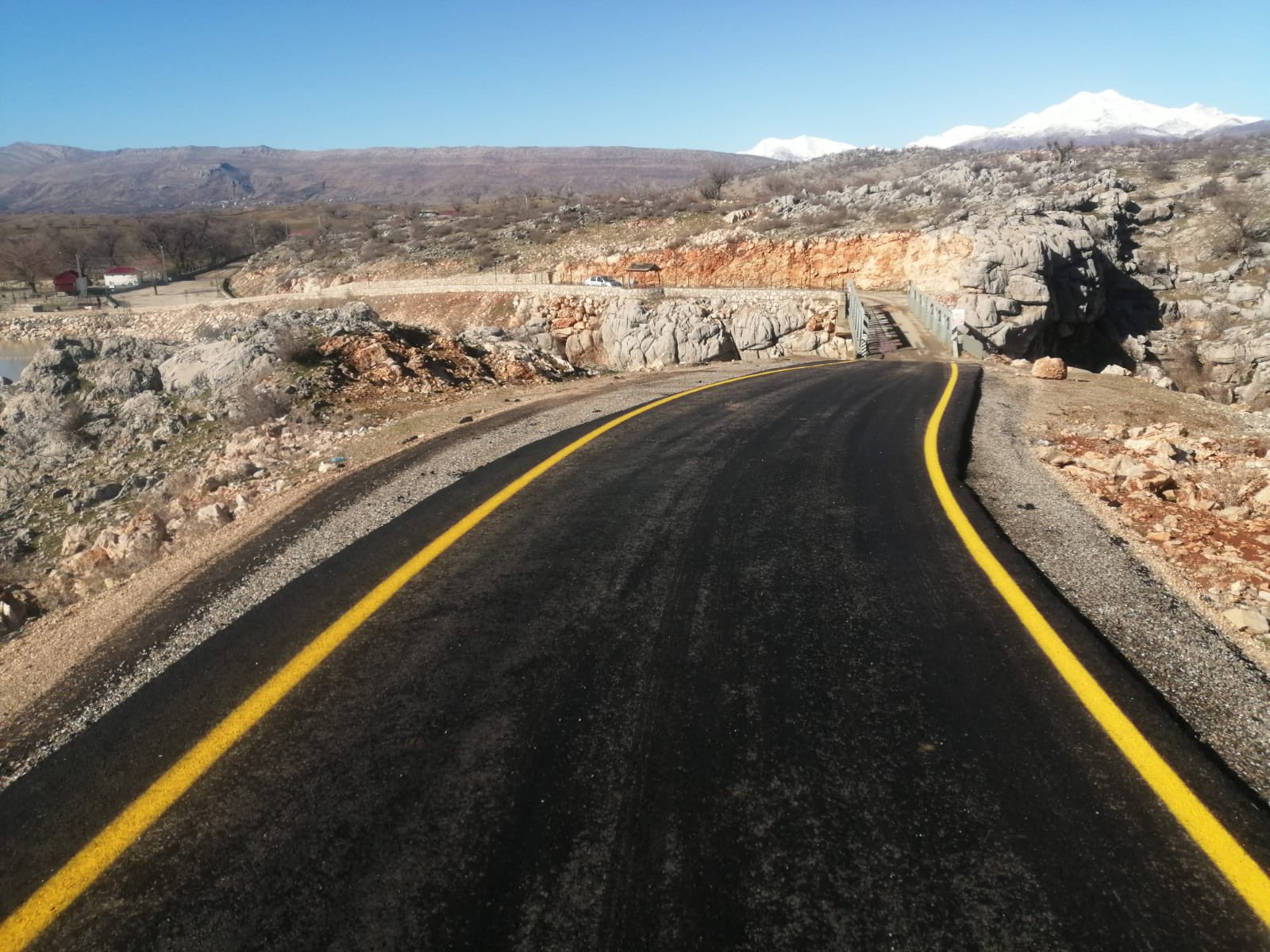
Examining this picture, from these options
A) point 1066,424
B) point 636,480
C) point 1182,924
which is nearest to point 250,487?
point 636,480

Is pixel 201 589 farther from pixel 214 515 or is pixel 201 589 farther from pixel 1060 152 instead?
pixel 1060 152

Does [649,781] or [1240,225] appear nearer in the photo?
[649,781]

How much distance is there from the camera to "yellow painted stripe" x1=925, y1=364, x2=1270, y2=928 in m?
2.19

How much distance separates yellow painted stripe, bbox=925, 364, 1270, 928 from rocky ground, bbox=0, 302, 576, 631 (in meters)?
7.40

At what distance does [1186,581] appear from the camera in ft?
14.3

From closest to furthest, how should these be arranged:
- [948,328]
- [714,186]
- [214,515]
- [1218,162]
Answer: [214,515] → [948,328] → [1218,162] → [714,186]

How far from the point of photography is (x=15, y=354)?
51125 mm

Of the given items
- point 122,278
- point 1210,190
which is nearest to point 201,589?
point 1210,190

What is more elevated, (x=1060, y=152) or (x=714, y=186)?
(x=1060, y=152)

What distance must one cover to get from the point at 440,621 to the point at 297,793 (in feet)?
4.29

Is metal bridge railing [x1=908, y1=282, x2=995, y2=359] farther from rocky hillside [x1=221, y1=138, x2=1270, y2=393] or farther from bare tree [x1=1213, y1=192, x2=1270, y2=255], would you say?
bare tree [x1=1213, y1=192, x2=1270, y2=255]

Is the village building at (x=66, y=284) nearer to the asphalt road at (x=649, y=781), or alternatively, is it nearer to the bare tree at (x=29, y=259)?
the bare tree at (x=29, y=259)

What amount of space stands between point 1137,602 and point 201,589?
234 inches

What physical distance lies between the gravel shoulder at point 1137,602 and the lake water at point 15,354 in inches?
2067
